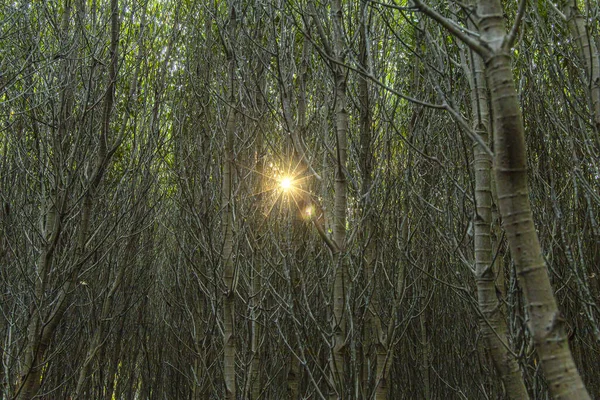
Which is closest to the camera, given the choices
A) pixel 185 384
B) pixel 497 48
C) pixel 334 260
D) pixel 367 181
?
pixel 497 48

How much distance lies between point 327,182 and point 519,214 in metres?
2.14

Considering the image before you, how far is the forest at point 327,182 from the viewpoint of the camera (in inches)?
85.7

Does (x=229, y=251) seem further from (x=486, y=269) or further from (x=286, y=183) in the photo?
(x=486, y=269)

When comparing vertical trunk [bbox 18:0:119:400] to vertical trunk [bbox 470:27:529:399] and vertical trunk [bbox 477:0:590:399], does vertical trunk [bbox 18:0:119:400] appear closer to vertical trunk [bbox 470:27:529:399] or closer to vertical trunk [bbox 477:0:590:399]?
vertical trunk [bbox 470:27:529:399]

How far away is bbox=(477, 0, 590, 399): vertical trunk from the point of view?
1.08 m

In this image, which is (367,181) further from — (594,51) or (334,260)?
(594,51)

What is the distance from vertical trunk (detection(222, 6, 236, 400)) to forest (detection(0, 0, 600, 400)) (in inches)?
0.8

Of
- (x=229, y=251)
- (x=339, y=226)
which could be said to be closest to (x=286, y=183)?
(x=229, y=251)

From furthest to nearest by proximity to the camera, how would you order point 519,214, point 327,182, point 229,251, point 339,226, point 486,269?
point 229,251 < point 327,182 < point 339,226 < point 486,269 < point 519,214

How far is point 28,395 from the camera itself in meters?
3.27

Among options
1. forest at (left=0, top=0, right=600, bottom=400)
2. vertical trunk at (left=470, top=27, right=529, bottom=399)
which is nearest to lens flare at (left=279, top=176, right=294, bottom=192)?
forest at (left=0, top=0, right=600, bottom=400)

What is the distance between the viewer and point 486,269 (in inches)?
83.5

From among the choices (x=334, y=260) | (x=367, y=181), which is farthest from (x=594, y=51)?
(x=334, y=260)

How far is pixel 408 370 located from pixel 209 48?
3.92 meters
